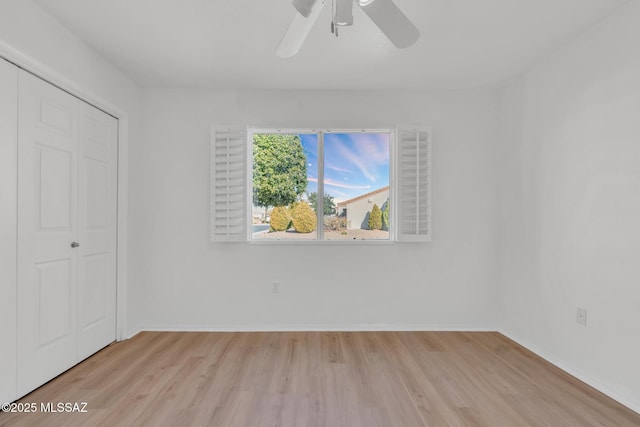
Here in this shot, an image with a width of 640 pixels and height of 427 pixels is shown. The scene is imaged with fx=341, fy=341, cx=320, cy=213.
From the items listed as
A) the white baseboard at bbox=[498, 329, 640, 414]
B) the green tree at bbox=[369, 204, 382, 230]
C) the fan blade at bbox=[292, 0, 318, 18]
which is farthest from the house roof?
the fan blade at bbox=[292, 0, 318, 18]

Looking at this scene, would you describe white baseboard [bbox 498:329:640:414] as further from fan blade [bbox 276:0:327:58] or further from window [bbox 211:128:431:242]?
fan blade [bbox 276:0:327:58]

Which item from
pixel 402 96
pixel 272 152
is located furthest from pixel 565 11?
pixel 272 152

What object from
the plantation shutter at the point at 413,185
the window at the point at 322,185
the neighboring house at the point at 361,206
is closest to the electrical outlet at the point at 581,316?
the plantation shutter at the point at 413,185

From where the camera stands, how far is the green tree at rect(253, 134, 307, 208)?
12.2 feet

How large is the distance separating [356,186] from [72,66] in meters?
2.68

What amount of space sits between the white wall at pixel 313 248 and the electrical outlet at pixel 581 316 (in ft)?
3.56

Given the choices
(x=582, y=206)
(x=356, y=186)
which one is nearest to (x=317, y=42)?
(x=356, y=186)

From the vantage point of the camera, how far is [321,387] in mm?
2367

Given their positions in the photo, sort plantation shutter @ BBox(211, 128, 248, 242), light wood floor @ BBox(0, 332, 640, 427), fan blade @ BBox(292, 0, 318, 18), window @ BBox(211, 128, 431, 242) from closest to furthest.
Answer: fan blade @ BBox(292, 0, 318, 18) < light wood floor @ BBox(0, 332, 640, 427) < plantation shutter @ BBox(211, 128, 248, 242) < window @ BBox(211, 128, 431, 242)

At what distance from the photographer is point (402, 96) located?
3.65 meters

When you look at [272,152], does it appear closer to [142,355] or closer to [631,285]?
[142,355]

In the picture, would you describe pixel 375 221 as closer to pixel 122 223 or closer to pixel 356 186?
pixel 356 186

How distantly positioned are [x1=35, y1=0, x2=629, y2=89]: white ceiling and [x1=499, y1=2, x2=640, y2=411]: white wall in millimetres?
289

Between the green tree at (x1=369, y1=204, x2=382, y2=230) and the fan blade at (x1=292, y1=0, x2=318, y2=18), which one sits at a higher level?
the fan blade at (x1=292, y1=0, x2=318, y2=18)
